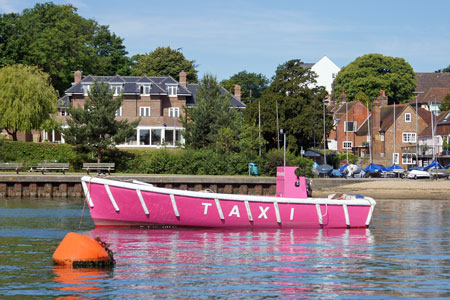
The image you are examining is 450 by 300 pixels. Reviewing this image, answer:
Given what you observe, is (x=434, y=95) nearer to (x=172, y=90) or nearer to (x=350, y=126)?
(x=350, y=126)

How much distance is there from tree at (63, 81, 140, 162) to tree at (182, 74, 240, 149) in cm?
782

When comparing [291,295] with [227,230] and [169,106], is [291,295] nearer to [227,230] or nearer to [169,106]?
[227,230]

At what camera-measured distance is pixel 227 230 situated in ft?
106

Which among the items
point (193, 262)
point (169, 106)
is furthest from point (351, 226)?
point (169, 106)

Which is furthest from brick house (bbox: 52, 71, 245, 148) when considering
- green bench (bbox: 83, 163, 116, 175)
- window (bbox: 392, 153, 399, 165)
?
window (bbox: 392, 153, 399, 165)

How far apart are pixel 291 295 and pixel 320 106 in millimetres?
68649

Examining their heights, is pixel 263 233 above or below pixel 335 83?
below

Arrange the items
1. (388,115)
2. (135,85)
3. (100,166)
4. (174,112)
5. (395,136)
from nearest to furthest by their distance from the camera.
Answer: (100,166) < (135,85) < (174,112) < (395,136) < (388,115)

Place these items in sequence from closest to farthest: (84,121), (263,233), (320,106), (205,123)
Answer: (263,233) → (84,121) → (205,123) → (320,106)

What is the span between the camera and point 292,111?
280ft

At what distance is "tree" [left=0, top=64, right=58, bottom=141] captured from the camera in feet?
253

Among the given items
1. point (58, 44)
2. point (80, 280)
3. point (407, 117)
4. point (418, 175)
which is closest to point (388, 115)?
point (407, 117)

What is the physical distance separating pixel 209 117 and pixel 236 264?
A: 173 feet

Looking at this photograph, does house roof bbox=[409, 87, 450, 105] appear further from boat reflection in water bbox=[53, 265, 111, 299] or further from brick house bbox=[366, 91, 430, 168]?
boat reflection in water bbox=[53, 265, 111, 299]
